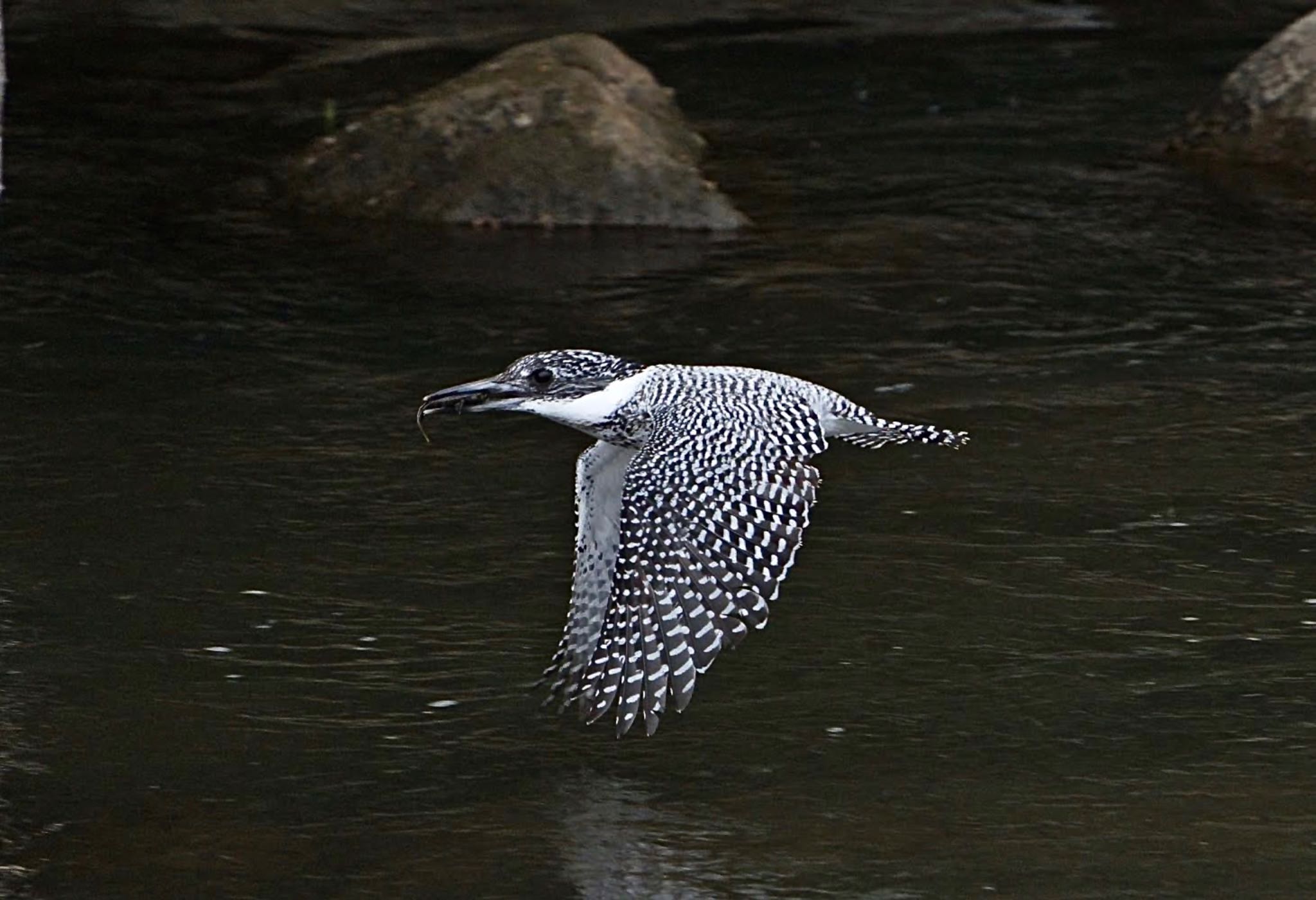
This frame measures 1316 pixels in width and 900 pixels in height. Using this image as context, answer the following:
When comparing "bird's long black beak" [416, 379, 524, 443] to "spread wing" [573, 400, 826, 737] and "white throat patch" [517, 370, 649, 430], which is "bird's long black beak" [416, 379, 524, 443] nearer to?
"white throat patch" [517, 370, 649, 430]

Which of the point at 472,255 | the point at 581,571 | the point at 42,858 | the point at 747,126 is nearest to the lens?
the point at 42,858

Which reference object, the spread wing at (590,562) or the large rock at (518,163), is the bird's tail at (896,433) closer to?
the spread wing at (590,562)

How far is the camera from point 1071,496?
7258mm

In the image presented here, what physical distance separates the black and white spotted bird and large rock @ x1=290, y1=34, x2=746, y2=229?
15.6 feet

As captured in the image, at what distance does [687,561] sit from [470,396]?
922 mm

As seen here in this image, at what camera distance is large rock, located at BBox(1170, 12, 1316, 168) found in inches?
Answer: 457

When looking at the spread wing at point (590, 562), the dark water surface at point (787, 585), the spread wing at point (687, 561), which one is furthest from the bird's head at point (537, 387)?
the dark water surface at point (787, 585)

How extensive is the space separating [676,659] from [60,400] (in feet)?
12.6

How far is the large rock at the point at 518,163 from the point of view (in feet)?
35.3

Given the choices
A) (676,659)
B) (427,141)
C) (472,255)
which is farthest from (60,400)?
(676,659)

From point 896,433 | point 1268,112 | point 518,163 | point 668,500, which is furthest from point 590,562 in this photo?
point 1268,112

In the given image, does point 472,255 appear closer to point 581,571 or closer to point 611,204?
point 611,204

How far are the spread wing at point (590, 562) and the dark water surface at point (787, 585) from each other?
137 millimetres

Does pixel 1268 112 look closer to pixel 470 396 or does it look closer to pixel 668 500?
pixel 470 396
